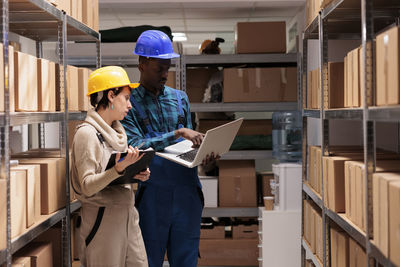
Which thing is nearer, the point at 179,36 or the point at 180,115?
the point at 180,115

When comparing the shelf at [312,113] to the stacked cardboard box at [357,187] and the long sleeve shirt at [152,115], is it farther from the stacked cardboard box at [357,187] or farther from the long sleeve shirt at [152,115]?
the long sleeve shirt at [152,115]

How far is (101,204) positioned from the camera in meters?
2.77

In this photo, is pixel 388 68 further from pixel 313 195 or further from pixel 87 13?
pixel 87 13

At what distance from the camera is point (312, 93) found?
391 centimetres

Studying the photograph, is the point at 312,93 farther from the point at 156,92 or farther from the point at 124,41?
the point at 124,41

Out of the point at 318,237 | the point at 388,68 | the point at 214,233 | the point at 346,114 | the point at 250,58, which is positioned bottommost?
the point at 214,233

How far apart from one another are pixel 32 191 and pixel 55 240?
0.66 m

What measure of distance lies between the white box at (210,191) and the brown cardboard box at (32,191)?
122 inches

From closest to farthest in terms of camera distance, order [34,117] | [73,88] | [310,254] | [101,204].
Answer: [34,117] < [101,204] < [73,88] < [310,254]

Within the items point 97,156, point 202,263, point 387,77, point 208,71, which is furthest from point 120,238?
point 208,71

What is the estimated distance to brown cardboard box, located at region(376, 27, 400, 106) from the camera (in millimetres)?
1892

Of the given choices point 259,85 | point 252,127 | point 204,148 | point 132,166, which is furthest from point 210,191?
point 132,166

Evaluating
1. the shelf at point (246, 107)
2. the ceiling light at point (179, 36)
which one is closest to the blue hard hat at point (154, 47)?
the shelf at point (246, 107)

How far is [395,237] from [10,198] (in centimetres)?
158
